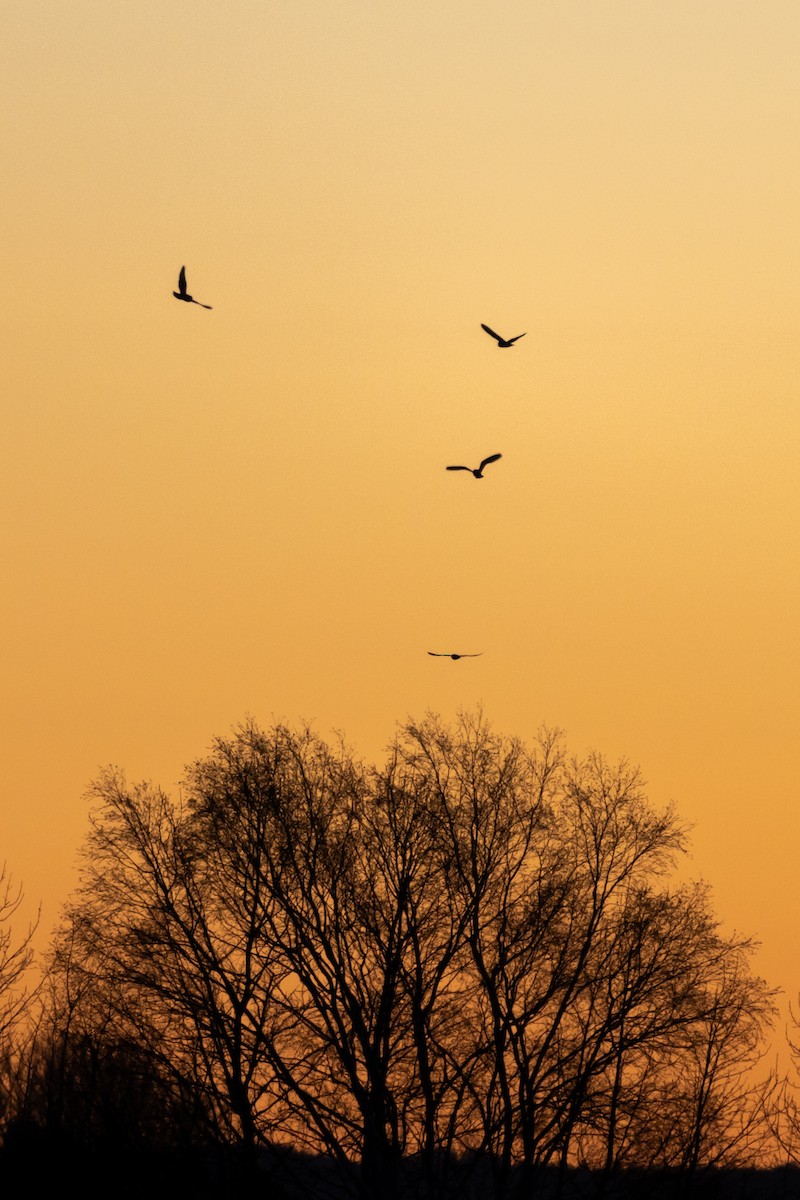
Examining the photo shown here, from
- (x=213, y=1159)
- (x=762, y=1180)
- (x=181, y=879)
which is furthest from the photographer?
(x=762, y=1180)

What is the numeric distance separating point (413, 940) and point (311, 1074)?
3656 millimetres

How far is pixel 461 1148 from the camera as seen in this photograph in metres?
45.0

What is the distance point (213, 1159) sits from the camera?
142 ft

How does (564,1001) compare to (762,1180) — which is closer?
(564,1001)

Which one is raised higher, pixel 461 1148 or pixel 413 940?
pixel 413 940

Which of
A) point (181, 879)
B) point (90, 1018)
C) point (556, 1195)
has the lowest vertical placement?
point (556, 1195)

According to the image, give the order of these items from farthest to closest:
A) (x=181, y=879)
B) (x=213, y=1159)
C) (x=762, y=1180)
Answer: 1. (x=762, y=1180)
2. (x=181, y=879)
3. (x=213, y=1159)

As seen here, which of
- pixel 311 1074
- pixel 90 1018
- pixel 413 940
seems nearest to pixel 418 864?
pixel 413 940

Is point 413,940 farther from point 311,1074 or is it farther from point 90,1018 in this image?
point 90,1018

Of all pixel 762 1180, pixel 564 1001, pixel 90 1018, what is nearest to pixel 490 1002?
pixel 564 1001

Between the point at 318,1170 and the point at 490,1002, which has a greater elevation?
the point at 490,1002

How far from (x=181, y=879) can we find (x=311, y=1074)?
521 cm

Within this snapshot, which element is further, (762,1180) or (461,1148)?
(762,1180)

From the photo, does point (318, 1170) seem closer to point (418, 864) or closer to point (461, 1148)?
point (461, 1148)
